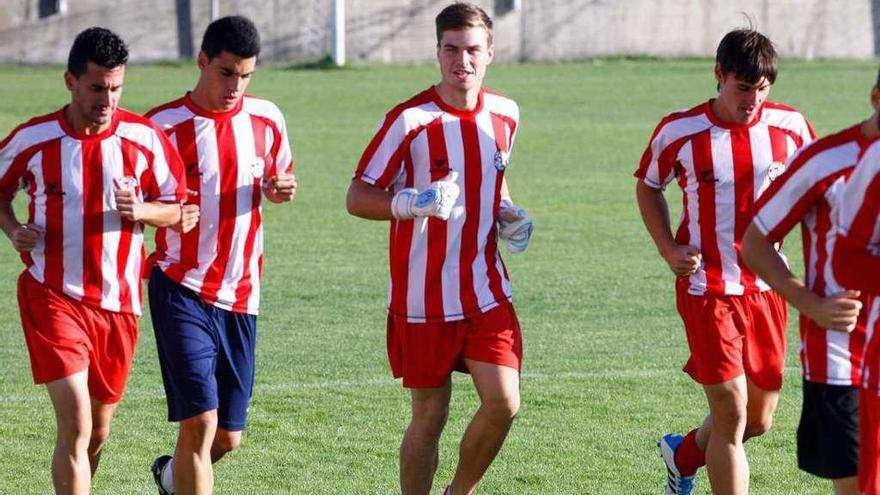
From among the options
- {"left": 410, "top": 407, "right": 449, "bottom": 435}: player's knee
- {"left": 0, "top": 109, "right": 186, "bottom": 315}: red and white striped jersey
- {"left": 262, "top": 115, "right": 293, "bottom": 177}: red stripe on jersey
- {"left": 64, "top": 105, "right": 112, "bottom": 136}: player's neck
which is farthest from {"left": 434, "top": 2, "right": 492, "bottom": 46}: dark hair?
{"left": 410, "top": 407, "right": 449, "bottom": 435}: player's knee

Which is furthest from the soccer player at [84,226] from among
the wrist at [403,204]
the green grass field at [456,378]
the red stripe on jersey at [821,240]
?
the red stripe on jersey at [821,240]

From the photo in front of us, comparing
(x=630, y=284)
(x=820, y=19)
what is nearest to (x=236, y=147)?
(x=630, y=284)

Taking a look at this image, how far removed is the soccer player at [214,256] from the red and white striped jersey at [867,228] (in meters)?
2.37

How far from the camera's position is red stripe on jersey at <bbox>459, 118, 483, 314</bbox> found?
604cm

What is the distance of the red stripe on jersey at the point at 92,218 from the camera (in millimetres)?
5773

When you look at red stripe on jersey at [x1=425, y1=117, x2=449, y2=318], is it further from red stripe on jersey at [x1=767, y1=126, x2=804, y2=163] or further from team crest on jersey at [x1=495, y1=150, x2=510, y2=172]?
red stripe on jersey at [x1=767, y1=126, x2=804, y2=163]

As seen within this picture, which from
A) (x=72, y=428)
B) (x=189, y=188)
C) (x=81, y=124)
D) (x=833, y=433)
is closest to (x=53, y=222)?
(x=81, y=124)

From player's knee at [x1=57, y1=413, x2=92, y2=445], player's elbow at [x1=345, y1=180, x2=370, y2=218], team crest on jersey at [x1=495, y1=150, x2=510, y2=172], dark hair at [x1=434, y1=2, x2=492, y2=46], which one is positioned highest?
dark hair at [x1=434, y1=2, x2=492, y2=46]

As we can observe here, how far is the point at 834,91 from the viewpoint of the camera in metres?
28.0

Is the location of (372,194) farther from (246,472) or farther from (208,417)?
(246,472)

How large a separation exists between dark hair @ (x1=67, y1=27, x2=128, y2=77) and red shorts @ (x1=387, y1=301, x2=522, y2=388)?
57.0 inches

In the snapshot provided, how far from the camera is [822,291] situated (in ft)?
15.5

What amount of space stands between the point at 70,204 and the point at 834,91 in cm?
2390

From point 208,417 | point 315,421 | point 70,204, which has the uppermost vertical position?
point 70,204
